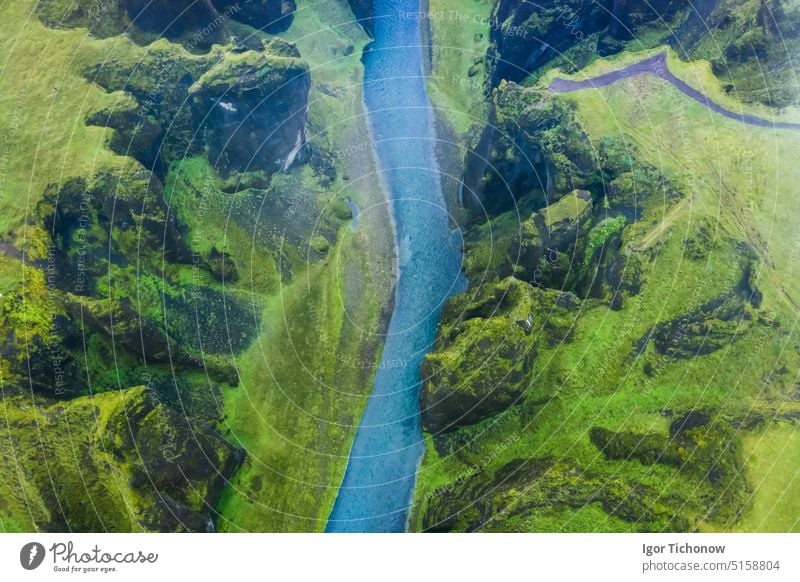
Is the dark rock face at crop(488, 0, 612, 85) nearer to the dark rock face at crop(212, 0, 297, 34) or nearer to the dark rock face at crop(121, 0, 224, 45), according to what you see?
the dark rock face at crop(212, 0, 297, 34)

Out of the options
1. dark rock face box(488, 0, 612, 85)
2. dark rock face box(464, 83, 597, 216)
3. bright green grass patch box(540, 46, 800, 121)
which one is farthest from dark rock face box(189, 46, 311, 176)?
bright green grass patch box(540, 46, 800, 121)

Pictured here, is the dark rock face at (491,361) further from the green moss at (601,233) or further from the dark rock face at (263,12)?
the dark rock face at (263,12)

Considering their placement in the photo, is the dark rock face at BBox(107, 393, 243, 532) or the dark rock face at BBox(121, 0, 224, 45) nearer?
the dark rock face at BBox(107, 393, 243, 532)

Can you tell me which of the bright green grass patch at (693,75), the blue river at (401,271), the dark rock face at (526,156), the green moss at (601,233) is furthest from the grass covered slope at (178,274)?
the bright green grass patch at (693,75)

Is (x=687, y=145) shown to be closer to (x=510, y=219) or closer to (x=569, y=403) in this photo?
(x=510, y=219)

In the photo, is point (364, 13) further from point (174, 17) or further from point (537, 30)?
point (174, 17)
